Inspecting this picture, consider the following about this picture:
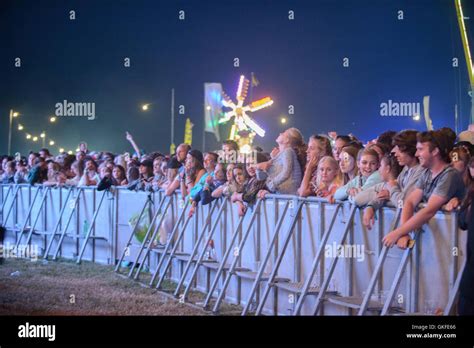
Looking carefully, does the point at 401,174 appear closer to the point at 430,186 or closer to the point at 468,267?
the point at 430,186

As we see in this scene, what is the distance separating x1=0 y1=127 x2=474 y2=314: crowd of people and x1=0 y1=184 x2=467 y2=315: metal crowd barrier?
133 mm

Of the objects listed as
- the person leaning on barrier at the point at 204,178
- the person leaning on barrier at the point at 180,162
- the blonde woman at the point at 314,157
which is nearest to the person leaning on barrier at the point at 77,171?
the person leaning on barrier at the point at 180,162

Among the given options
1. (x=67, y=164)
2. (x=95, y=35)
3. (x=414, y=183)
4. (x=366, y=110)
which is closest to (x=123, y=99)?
(x=95, y=35)

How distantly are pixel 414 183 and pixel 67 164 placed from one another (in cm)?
A: 987

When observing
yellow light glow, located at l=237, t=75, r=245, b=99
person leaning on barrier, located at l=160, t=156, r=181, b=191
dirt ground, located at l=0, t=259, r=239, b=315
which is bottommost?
dirt ground, located at l=0, t=259, r=239, b=315

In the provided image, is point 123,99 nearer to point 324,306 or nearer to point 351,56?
point 351,56

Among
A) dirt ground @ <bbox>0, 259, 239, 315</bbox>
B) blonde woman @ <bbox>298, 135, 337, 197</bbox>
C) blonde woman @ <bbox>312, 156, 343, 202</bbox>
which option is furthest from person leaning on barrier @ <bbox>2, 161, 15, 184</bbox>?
blonde woman @ <bbox>312, 156, 343, 202</bbox>

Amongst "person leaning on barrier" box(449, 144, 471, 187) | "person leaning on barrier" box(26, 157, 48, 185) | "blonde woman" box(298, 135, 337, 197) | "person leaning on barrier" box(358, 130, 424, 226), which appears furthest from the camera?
"person leaning on barrier" box(26, 157, 48, 185)

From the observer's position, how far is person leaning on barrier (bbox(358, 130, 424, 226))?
7323 mm

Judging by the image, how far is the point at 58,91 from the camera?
1135 centimetres

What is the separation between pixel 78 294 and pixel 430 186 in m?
5.48

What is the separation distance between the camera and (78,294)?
11.1 meters

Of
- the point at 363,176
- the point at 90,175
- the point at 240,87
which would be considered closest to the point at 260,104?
the point at 240,87

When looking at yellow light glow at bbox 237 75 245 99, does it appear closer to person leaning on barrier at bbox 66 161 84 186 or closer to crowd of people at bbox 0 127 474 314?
person leaning on barrier at bbox 66 161 84 186
